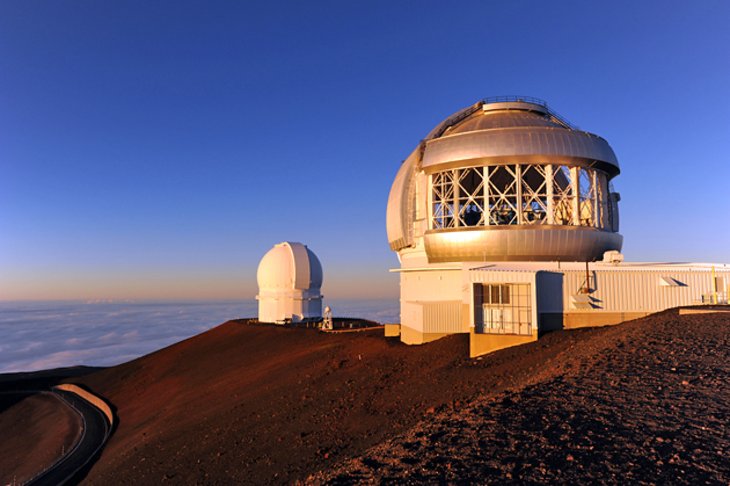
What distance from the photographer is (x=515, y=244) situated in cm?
1917

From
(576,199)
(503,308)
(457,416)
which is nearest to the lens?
(457,416)

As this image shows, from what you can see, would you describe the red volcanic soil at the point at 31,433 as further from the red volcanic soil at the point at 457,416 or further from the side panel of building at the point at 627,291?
the side panel of building at the point at 627,291

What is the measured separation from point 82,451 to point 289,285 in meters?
23.0

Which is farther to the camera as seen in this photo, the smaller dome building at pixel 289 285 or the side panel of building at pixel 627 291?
the smaller dome building at pixel 289 285

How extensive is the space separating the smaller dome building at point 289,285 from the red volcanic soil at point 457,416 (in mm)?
17219

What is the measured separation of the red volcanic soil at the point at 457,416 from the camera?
5.90 metres

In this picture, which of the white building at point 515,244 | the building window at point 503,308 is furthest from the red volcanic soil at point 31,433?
the building window at point 503,308

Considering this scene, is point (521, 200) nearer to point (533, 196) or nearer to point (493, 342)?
point (533, 196)

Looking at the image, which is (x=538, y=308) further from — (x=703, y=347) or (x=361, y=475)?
(x=361, y=475)

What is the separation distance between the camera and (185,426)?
1565 cm

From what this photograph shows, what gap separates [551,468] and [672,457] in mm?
1477

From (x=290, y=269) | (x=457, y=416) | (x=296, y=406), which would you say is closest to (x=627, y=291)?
(x=457, y=416)

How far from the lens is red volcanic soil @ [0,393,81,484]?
18.2 meters

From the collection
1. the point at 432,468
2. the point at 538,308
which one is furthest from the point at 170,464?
the point at 538,308
